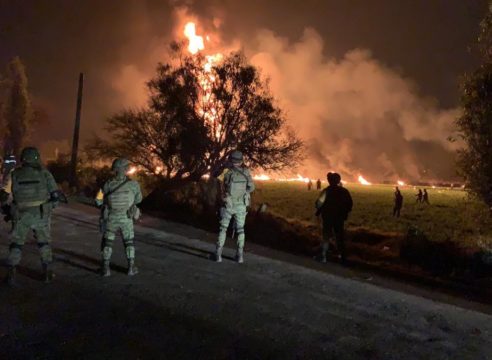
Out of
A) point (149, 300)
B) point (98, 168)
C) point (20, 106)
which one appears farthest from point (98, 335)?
point (20, 106)

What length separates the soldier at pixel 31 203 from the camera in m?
6.56

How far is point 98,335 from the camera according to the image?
4.67 meters

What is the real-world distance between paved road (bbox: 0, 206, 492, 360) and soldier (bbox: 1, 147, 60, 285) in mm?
528

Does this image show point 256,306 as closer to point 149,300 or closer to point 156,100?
point 149,300

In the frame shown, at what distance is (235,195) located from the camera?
8.59m

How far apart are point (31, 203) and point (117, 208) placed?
122 cm

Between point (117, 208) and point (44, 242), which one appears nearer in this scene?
point (44, 242)

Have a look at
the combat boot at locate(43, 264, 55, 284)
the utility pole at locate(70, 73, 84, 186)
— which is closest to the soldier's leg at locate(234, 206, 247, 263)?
the combat boot at locate(43, 264, 55, 284)

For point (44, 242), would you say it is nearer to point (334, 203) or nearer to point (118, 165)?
point (118, 165)

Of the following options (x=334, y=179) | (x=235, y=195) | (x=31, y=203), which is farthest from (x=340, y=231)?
(x=31, y=203)

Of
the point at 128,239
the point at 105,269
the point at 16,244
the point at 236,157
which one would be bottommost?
the point at 105,269

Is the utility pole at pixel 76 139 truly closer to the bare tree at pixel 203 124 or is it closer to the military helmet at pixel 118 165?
the bare tree at pixel 203 124

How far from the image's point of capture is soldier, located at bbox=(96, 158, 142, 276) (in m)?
7.00

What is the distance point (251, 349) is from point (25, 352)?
7.08 ft
